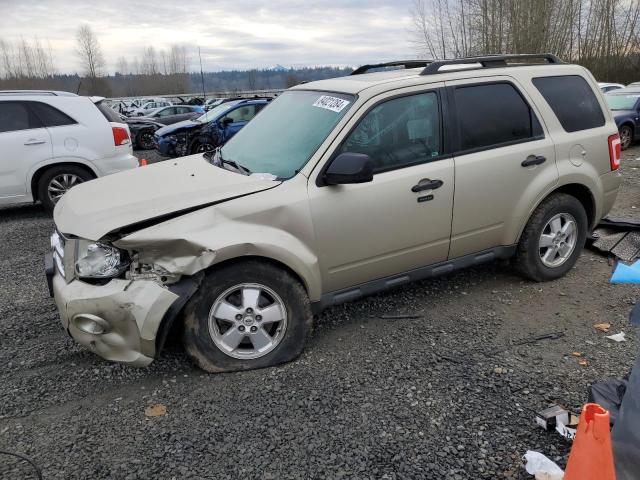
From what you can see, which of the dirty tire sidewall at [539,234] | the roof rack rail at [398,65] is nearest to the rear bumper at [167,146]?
the roof rack rail at [398,65]

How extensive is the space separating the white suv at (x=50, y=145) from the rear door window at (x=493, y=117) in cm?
574

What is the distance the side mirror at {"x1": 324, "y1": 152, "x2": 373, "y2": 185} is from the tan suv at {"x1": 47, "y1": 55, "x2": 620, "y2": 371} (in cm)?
1

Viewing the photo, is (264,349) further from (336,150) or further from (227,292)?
(336,150)

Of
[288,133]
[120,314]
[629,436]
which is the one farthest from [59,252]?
[629,436]

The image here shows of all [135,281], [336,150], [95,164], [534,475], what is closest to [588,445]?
[534,475]

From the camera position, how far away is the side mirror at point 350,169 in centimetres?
321

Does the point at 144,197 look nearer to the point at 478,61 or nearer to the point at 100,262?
the point at 100,262

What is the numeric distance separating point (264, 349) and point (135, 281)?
926mm

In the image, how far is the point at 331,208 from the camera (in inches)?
134

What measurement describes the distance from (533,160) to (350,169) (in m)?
1.79

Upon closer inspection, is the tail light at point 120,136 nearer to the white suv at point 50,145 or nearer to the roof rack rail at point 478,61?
the white suv at point 50,145

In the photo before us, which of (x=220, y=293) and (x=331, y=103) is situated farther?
(x=331, y=103)

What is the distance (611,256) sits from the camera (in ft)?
17.2

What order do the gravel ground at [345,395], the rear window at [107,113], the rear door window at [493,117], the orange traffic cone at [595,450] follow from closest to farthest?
the orange traffic cone at [595,450], the gravel ground at [345,395], the rear door window at [493,117], the rear window at [107,113]
